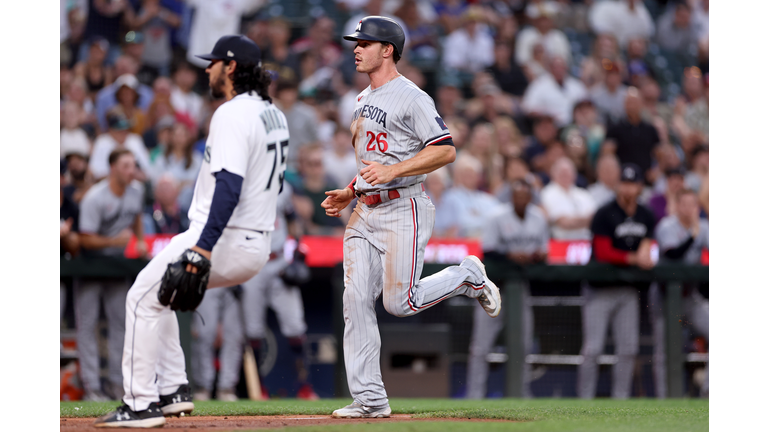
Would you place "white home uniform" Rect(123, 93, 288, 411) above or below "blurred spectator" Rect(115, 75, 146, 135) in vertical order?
below

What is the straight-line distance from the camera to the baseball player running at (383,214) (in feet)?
13.8

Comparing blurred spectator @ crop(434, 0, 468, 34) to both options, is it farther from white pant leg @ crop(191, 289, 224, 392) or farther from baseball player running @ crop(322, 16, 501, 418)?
baseball player running @ crop(322, 16, 501, 418)

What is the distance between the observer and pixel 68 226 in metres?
7.17

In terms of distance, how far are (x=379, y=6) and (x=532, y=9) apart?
2398mm

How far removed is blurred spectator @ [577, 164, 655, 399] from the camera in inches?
290

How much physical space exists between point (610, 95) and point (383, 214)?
7.69 meters

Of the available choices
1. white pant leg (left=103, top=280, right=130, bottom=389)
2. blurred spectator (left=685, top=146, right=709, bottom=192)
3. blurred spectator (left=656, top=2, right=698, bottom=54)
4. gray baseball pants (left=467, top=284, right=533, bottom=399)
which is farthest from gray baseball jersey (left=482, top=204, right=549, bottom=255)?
blurred spectator (left=656, top=2, right=698, bottom=54)

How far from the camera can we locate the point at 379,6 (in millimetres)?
11609

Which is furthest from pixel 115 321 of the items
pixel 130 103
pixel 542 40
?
pixel 542 40

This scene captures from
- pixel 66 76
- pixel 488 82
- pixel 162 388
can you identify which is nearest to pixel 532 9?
pixel 488 82

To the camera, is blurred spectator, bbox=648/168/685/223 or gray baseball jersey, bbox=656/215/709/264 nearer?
gray baseball jersey, bbox=656/215/709/264

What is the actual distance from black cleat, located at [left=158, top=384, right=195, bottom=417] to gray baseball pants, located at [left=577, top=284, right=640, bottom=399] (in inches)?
165

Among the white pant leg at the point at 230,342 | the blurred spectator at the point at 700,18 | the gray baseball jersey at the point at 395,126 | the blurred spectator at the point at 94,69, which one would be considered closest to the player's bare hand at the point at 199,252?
the gray baseball jersey at the point at 395,126

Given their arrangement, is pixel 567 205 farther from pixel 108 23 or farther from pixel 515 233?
pixel 108 23
